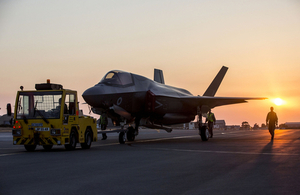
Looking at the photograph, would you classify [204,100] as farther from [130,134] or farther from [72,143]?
[72,143]

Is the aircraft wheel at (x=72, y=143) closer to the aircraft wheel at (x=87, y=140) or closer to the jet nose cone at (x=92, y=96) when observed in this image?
the aircraft wheel at (x=87, y=140)

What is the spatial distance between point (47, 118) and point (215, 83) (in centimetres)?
1891

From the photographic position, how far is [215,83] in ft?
95.9

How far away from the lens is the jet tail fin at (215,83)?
2903cm

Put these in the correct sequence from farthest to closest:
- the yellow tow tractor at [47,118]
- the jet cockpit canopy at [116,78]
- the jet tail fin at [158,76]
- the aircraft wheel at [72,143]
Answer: the jet tail fin at [158,76], the jet cockpit canopy at [116,78], the aircraft wheel at [72,143], the yellow tow tractor at [47,118]

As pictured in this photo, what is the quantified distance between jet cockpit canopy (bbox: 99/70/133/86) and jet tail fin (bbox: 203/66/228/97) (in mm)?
12553

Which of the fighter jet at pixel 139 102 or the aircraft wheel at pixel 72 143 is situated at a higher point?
the fighter jet at pixel 139 102

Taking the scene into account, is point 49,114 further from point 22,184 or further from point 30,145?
point 22,184

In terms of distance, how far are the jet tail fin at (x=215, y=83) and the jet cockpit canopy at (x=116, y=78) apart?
41.2 feet

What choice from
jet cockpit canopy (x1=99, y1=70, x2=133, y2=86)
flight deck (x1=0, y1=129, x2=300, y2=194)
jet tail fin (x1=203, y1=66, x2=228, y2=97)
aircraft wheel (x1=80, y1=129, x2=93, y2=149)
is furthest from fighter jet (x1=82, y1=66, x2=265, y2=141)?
flight deck (x1=0, y1=129, x2=300, y2=194)

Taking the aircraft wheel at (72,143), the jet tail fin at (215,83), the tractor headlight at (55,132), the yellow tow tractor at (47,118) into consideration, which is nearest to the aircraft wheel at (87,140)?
the yellow tow tractor at (47,118)

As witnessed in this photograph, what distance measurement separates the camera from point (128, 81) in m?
17.9

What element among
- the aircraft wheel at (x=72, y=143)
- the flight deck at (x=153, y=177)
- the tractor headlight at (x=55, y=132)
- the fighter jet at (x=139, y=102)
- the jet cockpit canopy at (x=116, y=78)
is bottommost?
the flight deck at (x=153, y=177)

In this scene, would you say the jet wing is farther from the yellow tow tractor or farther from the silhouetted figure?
the yellow tow tractor
